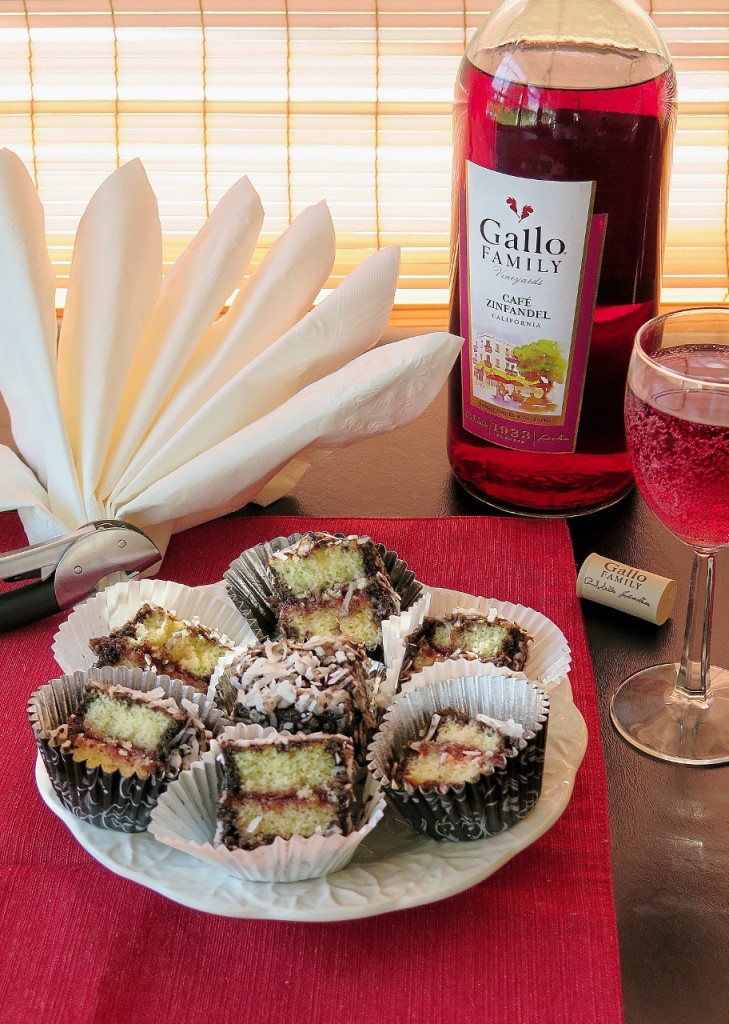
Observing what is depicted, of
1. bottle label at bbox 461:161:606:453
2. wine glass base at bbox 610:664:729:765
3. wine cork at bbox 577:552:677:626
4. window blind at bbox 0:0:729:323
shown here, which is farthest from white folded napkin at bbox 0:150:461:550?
window blind at bbox 0:0:729:323

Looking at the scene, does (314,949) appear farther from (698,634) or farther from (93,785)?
(698,634)

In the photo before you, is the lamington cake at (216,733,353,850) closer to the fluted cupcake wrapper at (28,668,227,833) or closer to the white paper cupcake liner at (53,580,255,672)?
the fluted cupcake wrapper at (28,668,227,833)

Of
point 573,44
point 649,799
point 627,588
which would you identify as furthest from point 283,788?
point 573,44

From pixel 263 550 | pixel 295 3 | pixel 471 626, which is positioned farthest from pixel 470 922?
pixel 295 3

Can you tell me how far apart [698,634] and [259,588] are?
0.33 metres

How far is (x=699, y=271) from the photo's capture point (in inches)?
80.8

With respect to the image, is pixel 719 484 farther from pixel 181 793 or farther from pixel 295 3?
pixel 295 3

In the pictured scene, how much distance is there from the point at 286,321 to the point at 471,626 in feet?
1.46

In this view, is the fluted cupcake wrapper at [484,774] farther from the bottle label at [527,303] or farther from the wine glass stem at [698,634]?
the bottle label at [527,303]

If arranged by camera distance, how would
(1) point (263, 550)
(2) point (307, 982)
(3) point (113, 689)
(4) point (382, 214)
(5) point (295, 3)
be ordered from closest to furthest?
(2) point (307, 982), (3) point (113, 689), (1) point (263, 550), (5) point (295, 3), (4) point (382, 214)

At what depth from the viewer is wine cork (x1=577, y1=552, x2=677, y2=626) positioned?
0.94 meters

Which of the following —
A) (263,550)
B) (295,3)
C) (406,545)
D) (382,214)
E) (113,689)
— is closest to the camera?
(113,689)

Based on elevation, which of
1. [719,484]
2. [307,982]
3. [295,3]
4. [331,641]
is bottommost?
[307,982]

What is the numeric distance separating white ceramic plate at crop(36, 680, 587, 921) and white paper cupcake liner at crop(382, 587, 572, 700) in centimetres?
9
